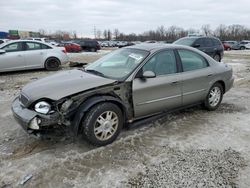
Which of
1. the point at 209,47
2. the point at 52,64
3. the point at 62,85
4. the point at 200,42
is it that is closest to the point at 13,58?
the point at 52,64

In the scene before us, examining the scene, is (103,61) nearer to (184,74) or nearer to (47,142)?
(184,74)

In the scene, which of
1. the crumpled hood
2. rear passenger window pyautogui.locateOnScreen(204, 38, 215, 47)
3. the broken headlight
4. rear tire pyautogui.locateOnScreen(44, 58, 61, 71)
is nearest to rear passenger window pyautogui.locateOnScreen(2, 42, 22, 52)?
rear tire pyautogui.locateOnScreen(44, 58, 61, 71)

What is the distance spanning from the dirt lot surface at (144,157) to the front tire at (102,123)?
0.47 ft

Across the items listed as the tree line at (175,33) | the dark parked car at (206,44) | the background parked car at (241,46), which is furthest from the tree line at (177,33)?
the dark parked car at (206,44)

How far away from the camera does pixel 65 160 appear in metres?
3.82

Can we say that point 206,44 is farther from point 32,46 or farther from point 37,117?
point 37,117

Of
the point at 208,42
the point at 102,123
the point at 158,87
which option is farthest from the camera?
the point at 208,42

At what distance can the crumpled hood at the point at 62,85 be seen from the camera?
4.01m

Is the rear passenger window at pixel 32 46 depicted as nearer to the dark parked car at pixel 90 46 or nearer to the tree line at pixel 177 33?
the dark parked car at pixel 90 46

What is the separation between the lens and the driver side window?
4809 millimetres

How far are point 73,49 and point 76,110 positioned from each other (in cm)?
2749

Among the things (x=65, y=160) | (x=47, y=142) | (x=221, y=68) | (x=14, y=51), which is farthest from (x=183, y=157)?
(x=14, y=51)

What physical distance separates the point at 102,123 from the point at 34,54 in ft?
27.3

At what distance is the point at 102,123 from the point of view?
13.7 feet
